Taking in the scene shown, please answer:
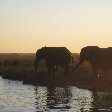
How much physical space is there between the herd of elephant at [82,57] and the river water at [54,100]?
242 inches

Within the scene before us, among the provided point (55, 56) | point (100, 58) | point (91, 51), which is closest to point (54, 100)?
point (100, 58)

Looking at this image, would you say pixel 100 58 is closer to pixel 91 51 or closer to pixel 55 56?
pixel 91 51

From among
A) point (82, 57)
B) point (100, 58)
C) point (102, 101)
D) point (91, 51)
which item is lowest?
point (102, 101)

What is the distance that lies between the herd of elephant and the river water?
616cm

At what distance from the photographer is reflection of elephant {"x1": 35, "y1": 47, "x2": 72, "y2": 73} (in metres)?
35.4

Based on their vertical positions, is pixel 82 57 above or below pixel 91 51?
below

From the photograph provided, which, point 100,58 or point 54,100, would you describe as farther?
point 100,58

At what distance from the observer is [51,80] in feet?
103

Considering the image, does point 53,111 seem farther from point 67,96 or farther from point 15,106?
point 67,96

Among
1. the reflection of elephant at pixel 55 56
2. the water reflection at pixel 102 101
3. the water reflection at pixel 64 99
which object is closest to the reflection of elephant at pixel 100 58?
the reflection of elephant at pixel 55 56

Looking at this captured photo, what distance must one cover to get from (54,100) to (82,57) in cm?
1300

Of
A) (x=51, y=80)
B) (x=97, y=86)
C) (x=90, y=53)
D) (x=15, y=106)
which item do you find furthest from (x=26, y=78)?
(x=15, y=106)

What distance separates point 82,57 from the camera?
112 ft

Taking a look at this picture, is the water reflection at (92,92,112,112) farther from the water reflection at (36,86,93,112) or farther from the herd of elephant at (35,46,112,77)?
the herd of elephant at (35,46,112,77)
